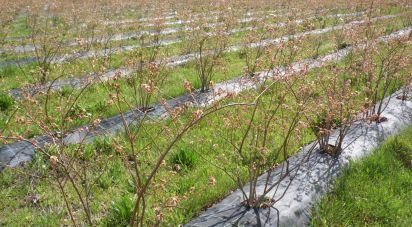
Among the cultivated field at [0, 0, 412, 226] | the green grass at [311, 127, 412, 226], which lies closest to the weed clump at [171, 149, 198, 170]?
the cultivated field at [0, 0, 412, 226]

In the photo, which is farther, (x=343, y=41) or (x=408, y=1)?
(x=408, y=1)

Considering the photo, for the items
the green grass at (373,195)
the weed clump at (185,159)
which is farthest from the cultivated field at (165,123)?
the green grass at (373,195)

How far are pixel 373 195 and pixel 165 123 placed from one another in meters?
3.09

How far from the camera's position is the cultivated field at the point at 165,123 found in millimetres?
3682

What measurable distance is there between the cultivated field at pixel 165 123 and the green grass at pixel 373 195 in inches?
19.3

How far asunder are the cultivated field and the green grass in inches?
19.3

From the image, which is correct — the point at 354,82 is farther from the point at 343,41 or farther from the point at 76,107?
the point at 76,107

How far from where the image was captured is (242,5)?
62.0 ft

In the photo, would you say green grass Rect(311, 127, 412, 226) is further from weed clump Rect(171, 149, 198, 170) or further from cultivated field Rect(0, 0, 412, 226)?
weed clump Rect(171, 149, 198, 170)

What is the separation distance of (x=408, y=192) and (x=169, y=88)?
4.64m

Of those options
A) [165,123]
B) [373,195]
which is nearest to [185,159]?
[165,123]

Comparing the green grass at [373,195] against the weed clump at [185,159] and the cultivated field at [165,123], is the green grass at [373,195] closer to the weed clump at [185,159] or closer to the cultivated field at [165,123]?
the cultivated field at [165,123]

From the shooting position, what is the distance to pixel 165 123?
19.7 feet

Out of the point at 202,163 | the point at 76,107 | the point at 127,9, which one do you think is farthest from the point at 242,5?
the point at 202,163
